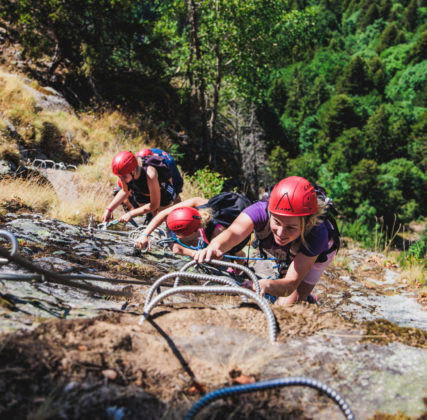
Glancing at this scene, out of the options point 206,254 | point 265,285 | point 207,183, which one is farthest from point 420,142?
point 206,254

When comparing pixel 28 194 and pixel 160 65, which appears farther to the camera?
pixel 160 65

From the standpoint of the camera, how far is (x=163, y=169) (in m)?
4.82

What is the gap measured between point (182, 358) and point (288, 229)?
132 cm

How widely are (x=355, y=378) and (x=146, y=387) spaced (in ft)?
2.99

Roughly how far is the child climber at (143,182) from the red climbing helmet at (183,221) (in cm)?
110

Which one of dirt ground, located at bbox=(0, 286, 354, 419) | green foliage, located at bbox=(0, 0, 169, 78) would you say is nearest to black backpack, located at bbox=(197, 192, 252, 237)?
dirt ground, located at bbox=(0, 286, 354, 419)

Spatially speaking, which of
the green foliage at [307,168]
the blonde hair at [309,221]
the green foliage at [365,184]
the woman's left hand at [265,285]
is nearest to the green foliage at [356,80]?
the green foliage at [307,168]

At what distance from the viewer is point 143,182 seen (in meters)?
4.87

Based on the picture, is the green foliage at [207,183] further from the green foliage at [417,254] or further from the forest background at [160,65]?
the green foliage at [417,254]

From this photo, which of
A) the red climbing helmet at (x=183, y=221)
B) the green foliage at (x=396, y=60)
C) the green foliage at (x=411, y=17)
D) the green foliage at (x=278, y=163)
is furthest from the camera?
the green foliage at (x=411, y=17)

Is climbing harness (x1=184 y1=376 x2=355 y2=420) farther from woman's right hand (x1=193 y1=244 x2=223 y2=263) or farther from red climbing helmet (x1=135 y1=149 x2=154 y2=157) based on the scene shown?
red climbing helmet (x1=135 y1=149 x2=154 y2=157)

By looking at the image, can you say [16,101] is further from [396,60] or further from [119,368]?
[396,60]

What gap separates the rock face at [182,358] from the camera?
3.96 ft

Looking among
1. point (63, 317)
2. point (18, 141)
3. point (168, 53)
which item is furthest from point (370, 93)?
point (63, 317)
